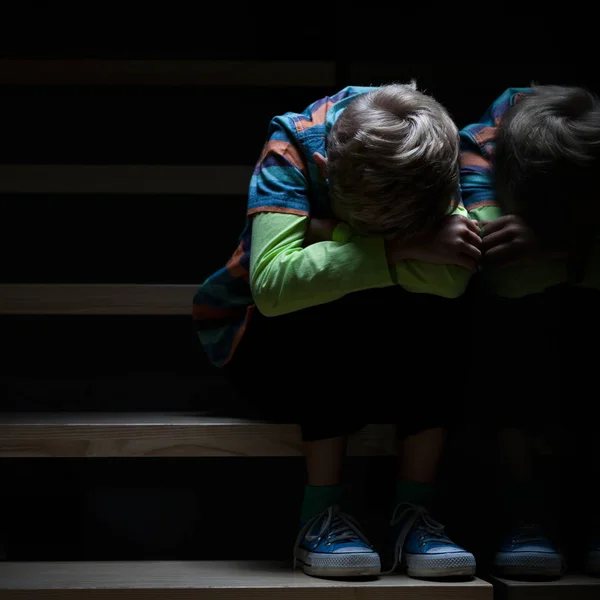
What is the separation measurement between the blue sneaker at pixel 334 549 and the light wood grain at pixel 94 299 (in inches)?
17.3

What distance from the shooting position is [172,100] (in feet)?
6.25

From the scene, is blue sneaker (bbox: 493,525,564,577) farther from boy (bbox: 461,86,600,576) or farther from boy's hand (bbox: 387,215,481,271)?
boy's hand (bbox: 387,215,481,271)

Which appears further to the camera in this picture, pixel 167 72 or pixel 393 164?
pixel 167 72

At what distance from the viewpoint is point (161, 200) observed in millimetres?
1906

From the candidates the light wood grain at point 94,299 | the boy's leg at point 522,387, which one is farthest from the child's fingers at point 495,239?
the light wood grain at point 94,299

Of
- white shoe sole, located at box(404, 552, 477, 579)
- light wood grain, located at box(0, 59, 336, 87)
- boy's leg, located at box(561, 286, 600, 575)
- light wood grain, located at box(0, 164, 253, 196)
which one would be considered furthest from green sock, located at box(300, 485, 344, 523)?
light wood grain, located at box(0, 59, 336, 87)

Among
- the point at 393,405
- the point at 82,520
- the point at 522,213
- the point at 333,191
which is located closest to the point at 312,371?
the point at 393,405

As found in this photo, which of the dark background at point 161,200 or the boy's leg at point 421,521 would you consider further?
the dark background at point 161,200

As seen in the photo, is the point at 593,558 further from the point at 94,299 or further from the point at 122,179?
the point at 122,179

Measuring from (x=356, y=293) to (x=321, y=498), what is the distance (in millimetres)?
282

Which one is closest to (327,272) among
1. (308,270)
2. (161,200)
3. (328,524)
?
(308,270)

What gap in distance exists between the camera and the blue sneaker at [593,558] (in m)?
1.15

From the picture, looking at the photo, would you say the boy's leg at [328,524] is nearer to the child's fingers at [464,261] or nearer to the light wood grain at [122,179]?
the child's fingers at [464,261]

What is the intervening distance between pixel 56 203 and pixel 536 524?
1.22m
